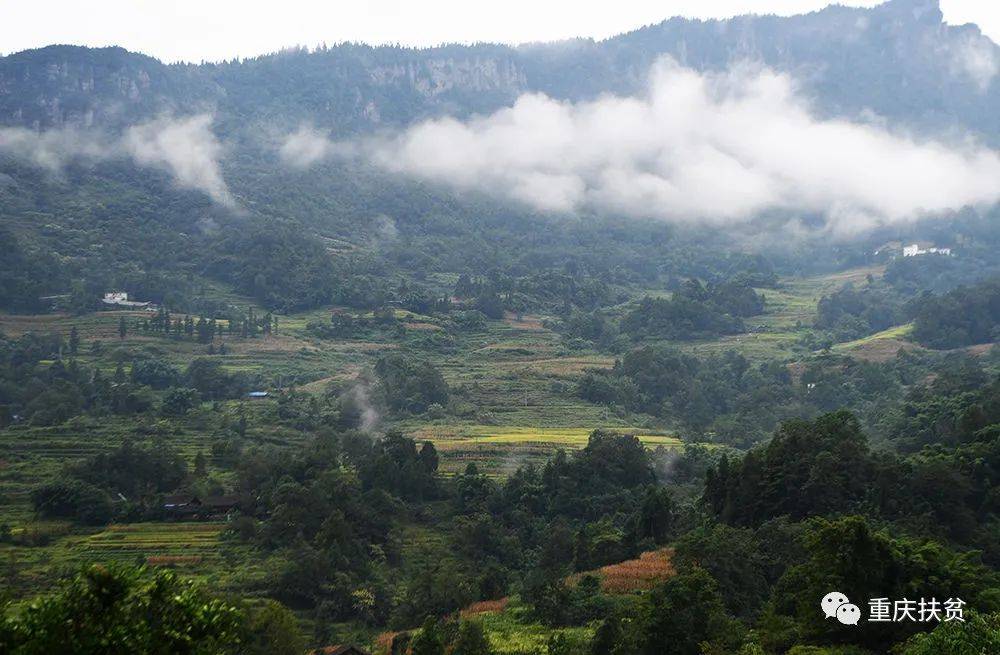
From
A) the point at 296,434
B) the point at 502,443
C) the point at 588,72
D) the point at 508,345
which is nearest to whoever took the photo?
the point at 502,443

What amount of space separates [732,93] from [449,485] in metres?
119

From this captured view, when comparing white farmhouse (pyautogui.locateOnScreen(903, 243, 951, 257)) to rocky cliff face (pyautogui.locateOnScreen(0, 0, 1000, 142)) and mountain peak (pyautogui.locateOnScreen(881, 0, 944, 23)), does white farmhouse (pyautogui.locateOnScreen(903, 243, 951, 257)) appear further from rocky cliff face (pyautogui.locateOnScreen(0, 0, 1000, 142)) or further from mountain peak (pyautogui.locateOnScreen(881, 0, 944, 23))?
mountain peak (pyautogui.locateOnScreen(881, 0, 944, 23))

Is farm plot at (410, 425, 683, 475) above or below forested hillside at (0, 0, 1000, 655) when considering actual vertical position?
below

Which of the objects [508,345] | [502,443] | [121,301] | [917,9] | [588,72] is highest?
[917,9]

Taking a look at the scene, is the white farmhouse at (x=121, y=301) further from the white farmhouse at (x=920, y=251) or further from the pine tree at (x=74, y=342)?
the white farmhouse at (x=920, y=251)

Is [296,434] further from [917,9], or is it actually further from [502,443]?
[917,9]

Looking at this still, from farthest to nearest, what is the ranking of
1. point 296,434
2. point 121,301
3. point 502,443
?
point 121,301
point 296,434
point 502,443

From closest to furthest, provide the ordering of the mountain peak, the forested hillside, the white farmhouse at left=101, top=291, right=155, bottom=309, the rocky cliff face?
the forested hillside
the white farmhouse at left=101, top=291, right=155, bottom=309
the rocky cliff face
the mountain peak

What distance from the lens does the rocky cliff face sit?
129125 millimetres

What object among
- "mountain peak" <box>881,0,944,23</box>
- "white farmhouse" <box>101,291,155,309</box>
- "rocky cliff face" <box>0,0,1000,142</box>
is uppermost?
"mountain peak" <box>881,0,944,23</box>

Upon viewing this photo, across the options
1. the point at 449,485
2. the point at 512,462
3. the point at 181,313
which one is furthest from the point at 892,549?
the point at 181,313

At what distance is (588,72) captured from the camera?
14900cm

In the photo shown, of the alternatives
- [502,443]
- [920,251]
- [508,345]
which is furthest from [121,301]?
[920,251]

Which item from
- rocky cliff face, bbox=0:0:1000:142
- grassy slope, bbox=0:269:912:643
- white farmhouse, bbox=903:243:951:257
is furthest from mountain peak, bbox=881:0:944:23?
grassy slope, bbox=0:269:912:643
